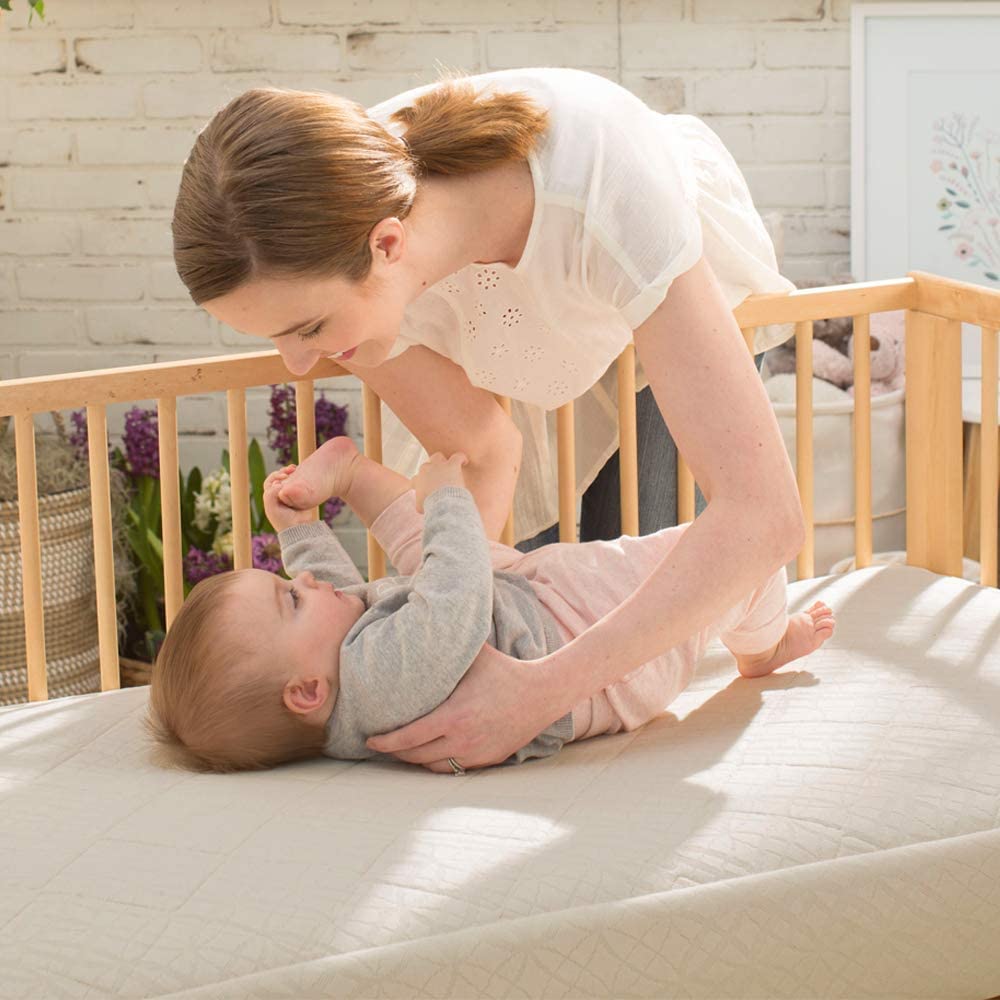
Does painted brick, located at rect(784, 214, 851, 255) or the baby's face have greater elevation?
painted brick, located at rect(784, 214, 851, 255)

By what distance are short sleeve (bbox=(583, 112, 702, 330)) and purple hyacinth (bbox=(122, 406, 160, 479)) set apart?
60.4 inches

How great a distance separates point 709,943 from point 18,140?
2.16m

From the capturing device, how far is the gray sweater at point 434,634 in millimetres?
1203

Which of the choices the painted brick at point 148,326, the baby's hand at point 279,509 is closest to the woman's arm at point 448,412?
the baby's hand at point 279,509

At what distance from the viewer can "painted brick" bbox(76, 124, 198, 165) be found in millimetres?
2697

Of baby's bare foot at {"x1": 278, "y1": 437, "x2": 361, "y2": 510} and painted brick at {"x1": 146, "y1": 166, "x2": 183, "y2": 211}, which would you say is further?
painted brick at {"x1": 146, "y1": 166, "x2": 183, "y2": 211}

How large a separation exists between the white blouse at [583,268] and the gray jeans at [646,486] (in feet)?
0.14

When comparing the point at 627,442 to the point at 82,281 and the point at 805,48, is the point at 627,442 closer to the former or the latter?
the point at 805,48

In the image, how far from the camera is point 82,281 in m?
2.76

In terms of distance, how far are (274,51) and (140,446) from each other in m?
Answer: 0.74

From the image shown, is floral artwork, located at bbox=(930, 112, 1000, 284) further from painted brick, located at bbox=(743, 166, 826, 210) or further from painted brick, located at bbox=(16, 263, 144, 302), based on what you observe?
painted brick, located at bbox=(16, 263, 144, 302)

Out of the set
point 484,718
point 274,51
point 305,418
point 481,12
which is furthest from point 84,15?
point 484,718

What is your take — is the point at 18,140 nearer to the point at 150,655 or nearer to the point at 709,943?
the point at 150,655

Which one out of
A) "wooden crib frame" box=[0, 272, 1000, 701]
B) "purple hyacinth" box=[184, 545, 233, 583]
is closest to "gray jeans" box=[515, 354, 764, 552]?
"wooden crib frame" box=[0, 272, 1000, 701]
